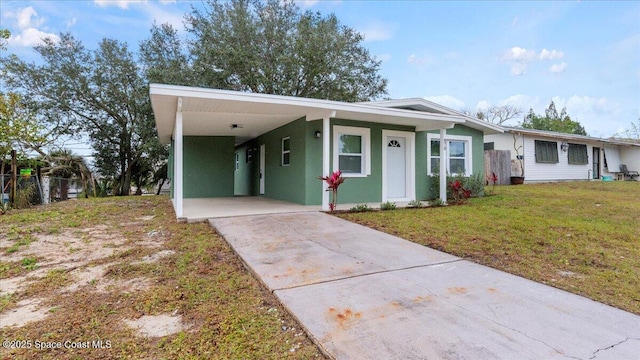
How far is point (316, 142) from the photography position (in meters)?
8.45

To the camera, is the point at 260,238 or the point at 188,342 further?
the point at 260,238

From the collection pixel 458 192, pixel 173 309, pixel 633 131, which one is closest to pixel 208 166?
pixel 458 192

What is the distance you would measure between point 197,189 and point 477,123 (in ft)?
33.1

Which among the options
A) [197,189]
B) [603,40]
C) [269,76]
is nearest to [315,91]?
[269,76]

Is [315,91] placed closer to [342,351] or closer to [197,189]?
[197,189]

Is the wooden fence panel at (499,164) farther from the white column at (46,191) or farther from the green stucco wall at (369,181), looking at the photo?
the white column at (46,191)

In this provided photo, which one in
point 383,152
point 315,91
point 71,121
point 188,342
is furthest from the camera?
point 71,121

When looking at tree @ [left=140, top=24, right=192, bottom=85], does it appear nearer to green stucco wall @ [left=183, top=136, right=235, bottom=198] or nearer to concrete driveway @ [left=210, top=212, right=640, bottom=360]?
green stucco wall @ [left=183, top=136, right=235, bottom=198]

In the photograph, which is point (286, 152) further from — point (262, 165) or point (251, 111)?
point (262, 165)

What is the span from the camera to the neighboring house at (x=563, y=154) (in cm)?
1500

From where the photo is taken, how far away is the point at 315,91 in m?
16.2

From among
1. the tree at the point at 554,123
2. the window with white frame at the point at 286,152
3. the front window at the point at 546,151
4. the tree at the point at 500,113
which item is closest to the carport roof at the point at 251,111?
the window with white frame at the point at 286,152

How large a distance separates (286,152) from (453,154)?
5.62 meters

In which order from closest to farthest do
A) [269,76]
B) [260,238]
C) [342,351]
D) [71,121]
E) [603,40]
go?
1. [342,351]
2. [260,238]
3. [603,40]
4. [269,76]
5. [71,121]
